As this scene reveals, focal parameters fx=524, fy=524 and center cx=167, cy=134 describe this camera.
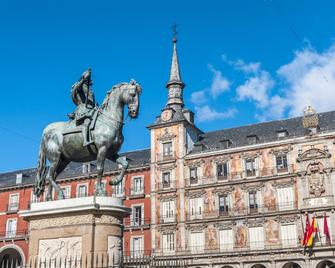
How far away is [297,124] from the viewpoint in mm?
47406

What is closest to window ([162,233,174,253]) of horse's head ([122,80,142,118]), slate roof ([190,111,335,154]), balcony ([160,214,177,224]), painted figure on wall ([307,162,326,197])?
balcony ([160,214,177,224])

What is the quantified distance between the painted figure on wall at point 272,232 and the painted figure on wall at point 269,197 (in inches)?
50.2

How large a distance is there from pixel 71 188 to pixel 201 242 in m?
15.3

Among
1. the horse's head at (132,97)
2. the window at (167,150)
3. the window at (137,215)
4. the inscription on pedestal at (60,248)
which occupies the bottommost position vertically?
the inscription on pedestal at (60,248)

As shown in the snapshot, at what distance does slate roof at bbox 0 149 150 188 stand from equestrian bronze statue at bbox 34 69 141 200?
3737 cm

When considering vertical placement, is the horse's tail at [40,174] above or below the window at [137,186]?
below

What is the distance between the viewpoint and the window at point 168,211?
1849 inches

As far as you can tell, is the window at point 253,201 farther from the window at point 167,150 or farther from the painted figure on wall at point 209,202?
the window at point 167,150

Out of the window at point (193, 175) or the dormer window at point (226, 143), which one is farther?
the dormer window at point (226, 143)

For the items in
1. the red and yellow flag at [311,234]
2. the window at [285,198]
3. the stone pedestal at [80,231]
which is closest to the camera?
the stone pedestal at [80,231]

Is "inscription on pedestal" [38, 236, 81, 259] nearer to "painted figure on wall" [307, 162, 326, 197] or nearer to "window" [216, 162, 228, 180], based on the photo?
"painted figure on wall" [307, 162, 326, 197]

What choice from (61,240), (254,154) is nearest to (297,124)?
(254,154)

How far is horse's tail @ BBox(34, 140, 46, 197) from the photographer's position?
12695mm

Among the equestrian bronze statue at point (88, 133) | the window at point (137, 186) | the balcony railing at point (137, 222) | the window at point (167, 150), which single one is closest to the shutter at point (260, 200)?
the window at point (167, 150)
